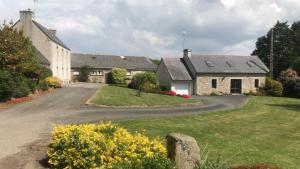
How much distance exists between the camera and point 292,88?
52344 mm

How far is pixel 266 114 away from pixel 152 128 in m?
15.2

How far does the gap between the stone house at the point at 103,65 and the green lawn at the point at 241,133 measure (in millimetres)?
35999

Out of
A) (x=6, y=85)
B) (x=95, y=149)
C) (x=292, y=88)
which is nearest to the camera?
(x=95, y=149)

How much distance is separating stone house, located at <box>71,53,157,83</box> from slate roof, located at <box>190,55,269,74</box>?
548 inches

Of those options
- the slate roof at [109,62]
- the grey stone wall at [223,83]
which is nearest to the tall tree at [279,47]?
the grey stone wall at [223,83]

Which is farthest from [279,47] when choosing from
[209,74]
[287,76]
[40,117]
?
[40,117]

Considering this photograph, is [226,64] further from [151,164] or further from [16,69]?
[151,164]

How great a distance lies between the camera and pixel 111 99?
3256 centimetres

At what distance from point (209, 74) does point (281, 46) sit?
25011 millimetres

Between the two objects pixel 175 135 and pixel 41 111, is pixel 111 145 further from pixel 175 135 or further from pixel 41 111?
pixel 41 111

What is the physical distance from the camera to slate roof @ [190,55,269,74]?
169 ft

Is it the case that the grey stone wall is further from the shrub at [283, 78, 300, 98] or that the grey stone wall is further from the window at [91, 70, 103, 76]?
the window at [91, 70, 103, 76]

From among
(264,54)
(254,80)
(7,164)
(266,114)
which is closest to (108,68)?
(254,80)

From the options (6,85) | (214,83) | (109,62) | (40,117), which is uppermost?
(109,62)
